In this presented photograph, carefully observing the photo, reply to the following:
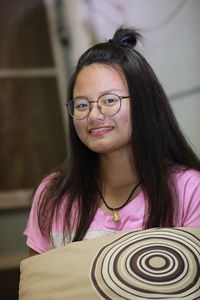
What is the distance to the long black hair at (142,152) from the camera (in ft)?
3.23

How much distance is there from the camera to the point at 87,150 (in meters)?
1.16

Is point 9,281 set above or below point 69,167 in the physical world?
below

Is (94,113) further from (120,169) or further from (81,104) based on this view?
(120,169)

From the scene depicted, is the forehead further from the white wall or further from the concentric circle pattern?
the white wall

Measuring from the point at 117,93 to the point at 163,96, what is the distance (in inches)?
5.4

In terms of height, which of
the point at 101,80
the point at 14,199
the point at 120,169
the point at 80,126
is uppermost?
the point at 101,80

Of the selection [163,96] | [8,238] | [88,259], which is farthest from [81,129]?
[8,238]

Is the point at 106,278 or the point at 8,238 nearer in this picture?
the point at 106,278

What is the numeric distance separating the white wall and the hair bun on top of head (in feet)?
1.40

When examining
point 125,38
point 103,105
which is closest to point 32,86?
point 125,38

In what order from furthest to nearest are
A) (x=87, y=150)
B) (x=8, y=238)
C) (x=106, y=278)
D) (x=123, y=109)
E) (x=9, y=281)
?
(x=8, y=238)
(x=9, y=281)
(x=87, y=150)
(x=123, y=109)
(x=106, y=278)

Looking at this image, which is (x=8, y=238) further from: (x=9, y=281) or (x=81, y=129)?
(x=81, y=129)

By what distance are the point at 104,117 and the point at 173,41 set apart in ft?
→ 3.04

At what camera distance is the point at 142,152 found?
103cm
